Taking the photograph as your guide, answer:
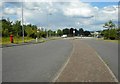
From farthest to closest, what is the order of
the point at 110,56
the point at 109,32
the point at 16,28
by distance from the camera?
the point at 109,32 → the point at 16,28 → the point at 110,56

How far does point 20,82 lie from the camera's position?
35.1ft

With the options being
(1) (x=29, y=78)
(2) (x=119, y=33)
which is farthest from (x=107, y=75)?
(2) (x=119, y=33)

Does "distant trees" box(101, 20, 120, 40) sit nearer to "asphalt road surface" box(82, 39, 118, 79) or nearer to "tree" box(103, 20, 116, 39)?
"tree" box(103, 20, 116, 39)

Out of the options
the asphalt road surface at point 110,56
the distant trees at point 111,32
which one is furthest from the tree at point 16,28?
the asphalt road surface at point 110,56

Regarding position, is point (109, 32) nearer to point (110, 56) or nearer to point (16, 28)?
point (16, 28)

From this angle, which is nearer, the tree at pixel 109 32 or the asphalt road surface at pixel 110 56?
the asphalt road surface at pixel 110 56

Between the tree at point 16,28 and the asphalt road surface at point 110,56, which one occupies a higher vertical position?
the tree at point 16,28

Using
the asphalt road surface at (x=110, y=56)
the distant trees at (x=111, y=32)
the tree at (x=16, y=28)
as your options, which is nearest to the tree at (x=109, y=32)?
the distant trees at (x=111, y=32)

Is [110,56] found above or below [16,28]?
below

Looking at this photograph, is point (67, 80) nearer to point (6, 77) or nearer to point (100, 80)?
point (100, 80)

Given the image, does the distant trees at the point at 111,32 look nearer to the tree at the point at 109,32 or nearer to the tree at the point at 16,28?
the tree at the point at 109,32

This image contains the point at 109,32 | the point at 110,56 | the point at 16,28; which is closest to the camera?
the point at 110,56

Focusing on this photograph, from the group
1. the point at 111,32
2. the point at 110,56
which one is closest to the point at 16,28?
the point at 111,32

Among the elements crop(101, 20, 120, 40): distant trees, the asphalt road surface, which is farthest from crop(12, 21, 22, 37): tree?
the asphalt road surface
